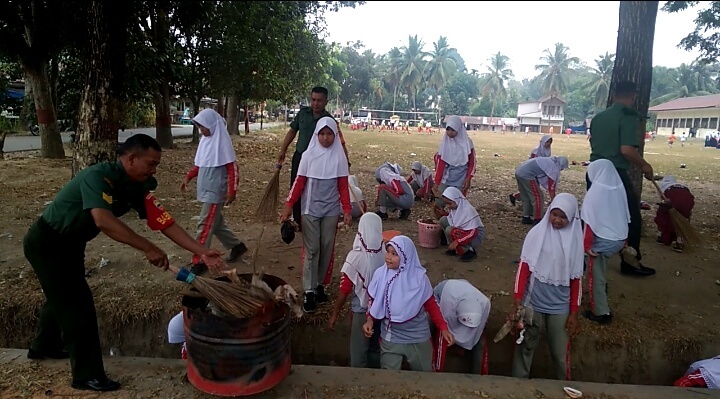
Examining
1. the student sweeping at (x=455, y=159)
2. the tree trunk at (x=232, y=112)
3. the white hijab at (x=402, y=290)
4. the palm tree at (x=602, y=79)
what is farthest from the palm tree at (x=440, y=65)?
the white hijab at (x=402, y=290)

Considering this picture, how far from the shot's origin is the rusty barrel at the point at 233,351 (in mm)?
2670

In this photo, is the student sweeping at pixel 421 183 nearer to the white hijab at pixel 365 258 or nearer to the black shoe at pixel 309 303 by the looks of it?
the black shoe at pixel 309 303

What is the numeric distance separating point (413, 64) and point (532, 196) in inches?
2168

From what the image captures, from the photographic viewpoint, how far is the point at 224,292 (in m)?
2.72

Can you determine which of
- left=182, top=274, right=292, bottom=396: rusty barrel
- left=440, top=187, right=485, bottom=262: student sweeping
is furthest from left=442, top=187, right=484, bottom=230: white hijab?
left=182, top=274, right=292, bottom=396: rusty barrel

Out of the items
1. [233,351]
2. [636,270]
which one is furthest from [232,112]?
[233,351]

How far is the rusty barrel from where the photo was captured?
2.67 m

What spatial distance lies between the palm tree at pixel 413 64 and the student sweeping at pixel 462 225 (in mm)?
56068

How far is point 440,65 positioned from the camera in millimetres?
59906

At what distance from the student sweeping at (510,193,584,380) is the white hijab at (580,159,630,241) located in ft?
2.08

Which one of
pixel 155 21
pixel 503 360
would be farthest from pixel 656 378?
pixel 155 21

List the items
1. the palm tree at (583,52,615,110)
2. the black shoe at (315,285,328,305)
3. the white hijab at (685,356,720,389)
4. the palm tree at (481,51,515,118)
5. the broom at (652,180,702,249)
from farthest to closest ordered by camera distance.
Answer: the palm tree at (481,51,515,118) → the palm tree at (583,52,615,110) → the broom at (652,180,702,249) → the black shoe at (315,285,328,305) → the white hijab at (685,356,720,389)

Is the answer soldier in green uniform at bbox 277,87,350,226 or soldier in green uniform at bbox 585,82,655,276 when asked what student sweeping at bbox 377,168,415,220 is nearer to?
soldier in green uniform at bbox 277,87,350,226

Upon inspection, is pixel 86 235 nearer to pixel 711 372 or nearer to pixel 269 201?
pixel 269 201
